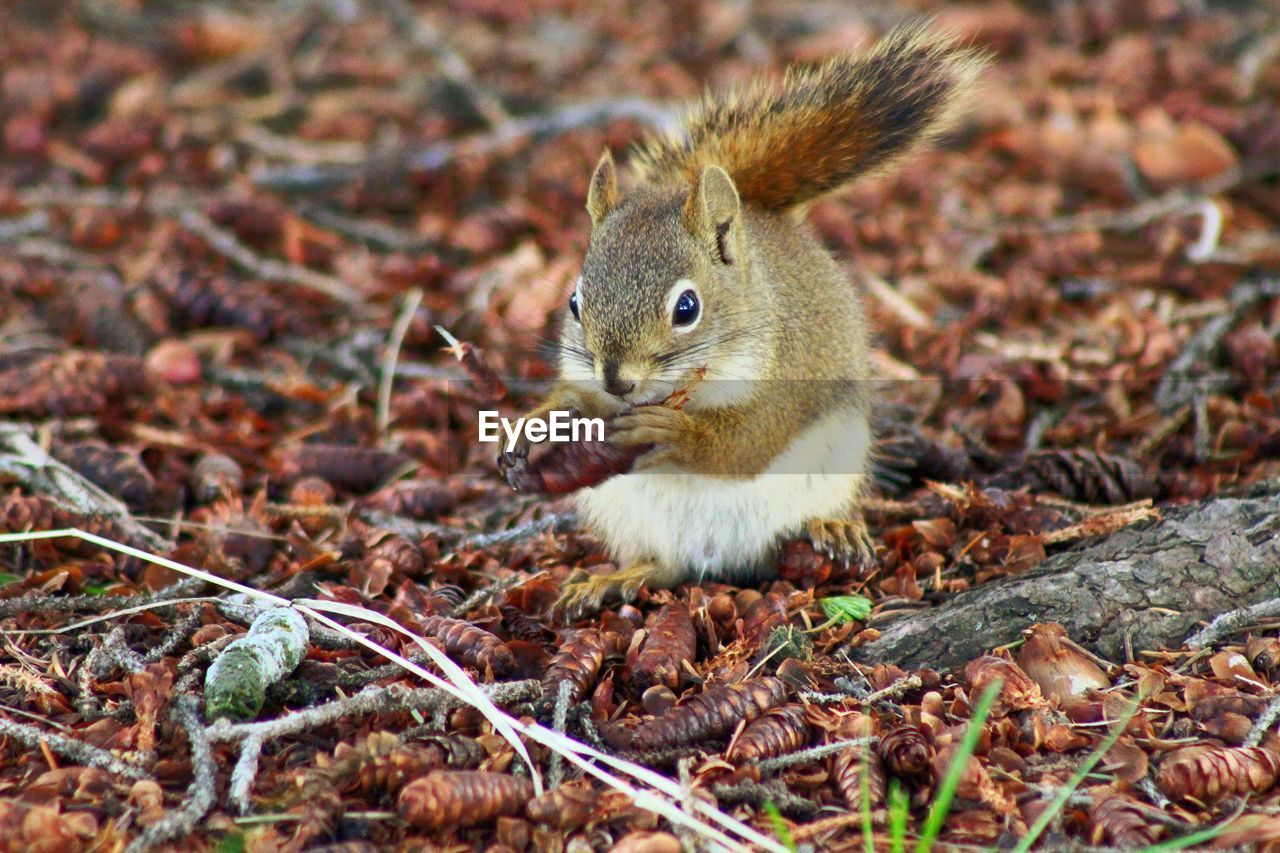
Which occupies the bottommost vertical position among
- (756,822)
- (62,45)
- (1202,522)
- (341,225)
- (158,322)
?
(756,822)

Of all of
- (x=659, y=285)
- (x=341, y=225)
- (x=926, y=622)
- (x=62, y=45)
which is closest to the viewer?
(x=926, y=622)

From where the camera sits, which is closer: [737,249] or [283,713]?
[283,713]

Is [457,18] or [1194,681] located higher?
[457,18]

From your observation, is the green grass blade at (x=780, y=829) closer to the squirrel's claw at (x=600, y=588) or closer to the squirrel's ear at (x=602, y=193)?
the squirrel's claw at (x=600, y=588)

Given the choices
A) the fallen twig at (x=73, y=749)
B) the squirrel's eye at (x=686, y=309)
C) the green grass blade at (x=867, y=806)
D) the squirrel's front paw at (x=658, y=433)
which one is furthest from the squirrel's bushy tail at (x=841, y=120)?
the fallen twig at (x=73, y=749)

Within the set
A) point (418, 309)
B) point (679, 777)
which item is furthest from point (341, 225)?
point (679, 777)

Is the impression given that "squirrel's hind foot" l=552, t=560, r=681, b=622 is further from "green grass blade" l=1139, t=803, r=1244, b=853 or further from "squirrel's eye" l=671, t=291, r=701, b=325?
"green grass blade" l=1139, t=803, r=1244, b=853

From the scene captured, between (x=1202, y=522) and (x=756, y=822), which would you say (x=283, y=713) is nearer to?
(x=756, y=822)

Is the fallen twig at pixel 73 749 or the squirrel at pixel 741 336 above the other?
the squirrel at pixel 741 336

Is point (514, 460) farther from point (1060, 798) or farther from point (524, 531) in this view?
point (1060, 798)
